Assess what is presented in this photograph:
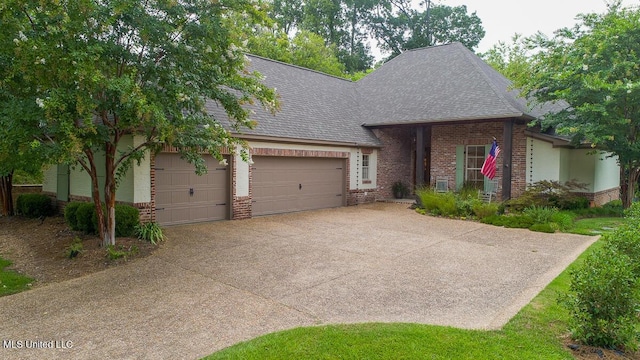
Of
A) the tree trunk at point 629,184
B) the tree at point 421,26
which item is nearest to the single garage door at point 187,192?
the tree trunk at point 629,184

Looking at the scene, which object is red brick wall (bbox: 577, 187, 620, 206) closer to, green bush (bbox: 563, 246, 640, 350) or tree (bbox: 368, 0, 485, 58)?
green bush (bbox: 563, 246, 640, 350)

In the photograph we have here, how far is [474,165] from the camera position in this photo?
1526 cm

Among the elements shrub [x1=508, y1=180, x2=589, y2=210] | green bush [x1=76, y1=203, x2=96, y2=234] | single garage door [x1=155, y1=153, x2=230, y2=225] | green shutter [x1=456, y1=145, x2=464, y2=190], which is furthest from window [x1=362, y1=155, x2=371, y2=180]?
green bush [x1=76, y1=203, x2=96, y2=234]

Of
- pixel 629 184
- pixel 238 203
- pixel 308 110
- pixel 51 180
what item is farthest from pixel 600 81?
pixel 51 180

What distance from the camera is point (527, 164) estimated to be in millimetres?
13859

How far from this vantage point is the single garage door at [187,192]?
9.78 metres

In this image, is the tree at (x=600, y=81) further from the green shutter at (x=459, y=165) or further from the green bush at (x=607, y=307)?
the green bush at (x=607, y=307)

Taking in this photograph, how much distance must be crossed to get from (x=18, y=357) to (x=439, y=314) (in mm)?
4427

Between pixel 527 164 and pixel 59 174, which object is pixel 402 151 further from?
pixel 59 174

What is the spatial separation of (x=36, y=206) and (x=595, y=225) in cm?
1602

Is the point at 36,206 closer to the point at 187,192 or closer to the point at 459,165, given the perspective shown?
the point at 187,192

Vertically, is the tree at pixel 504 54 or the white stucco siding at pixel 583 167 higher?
the tree at pixel 504 54

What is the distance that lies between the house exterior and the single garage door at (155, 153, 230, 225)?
28 millimetres

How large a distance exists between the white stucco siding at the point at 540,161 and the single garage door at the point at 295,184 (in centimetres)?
670
